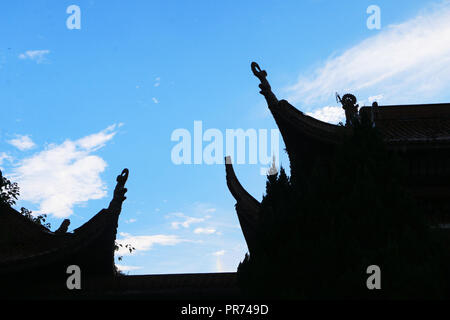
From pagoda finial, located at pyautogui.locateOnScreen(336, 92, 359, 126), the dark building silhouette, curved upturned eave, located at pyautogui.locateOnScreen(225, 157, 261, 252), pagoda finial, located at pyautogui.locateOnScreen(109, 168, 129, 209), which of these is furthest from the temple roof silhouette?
pagoda finial, located at pyautogui.locateOnScreen(336, 92, 359, 126)

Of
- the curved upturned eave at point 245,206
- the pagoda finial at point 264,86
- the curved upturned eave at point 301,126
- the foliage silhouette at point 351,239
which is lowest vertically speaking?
the foliage silhouette at point 351,239

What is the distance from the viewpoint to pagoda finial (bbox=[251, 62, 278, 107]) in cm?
1231

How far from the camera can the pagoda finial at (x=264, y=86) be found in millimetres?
12312

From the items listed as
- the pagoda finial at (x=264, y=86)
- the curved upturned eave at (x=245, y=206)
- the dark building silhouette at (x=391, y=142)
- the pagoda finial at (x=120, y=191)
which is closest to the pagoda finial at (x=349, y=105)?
the dark building silhouette at (x=391, y=142)

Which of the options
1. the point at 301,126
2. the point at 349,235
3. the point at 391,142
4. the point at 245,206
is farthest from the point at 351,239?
the point at 245,206

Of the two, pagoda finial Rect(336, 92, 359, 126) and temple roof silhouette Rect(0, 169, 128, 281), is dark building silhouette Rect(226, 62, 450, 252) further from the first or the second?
temple roof silhouette Rect(0, 169, 128, 281)

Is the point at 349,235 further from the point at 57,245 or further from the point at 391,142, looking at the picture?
the point at 57,245

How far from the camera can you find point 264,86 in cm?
1247

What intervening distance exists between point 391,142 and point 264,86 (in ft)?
11.3

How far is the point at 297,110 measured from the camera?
1199cm

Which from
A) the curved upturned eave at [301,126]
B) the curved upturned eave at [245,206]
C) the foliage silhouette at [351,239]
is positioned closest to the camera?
the foliage silhouette at [351,239]

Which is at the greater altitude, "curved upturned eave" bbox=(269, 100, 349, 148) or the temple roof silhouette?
"curved upturned eave" bbox=(269, 100, 349, 148)

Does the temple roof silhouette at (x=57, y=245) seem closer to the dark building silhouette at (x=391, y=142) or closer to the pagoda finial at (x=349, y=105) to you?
the dark building silhouette at (x=391, y=142)

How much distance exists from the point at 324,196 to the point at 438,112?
703cm
